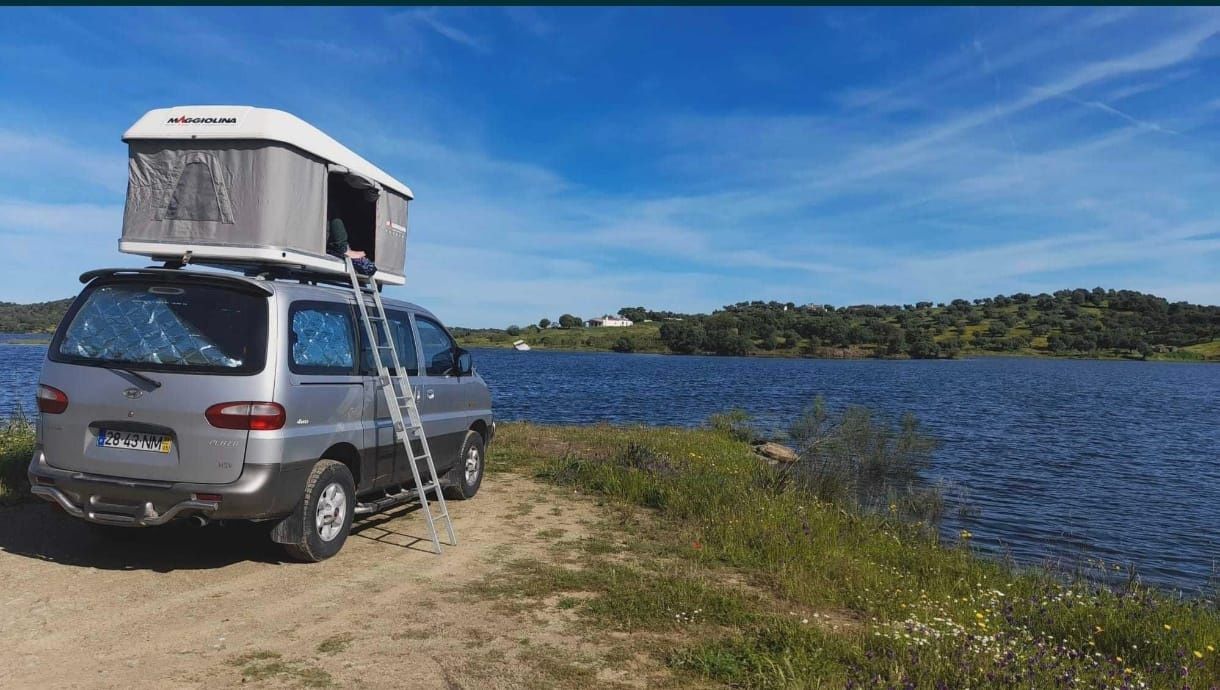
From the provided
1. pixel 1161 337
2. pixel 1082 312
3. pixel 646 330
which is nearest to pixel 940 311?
pixel 1082 312

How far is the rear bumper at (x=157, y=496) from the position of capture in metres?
5.40

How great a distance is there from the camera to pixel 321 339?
632 centimetres

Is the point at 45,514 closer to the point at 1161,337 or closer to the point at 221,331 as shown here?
the point at 221,331

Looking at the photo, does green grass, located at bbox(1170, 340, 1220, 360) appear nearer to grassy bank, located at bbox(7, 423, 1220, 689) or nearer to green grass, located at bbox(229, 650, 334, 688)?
grassy bank, located at bbox(7, 423, 1220, 689)

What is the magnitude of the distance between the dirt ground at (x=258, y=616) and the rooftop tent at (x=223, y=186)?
8.67 ft

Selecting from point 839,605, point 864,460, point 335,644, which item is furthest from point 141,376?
point 864,460

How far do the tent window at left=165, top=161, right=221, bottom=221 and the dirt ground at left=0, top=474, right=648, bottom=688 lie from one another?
2.96 meters

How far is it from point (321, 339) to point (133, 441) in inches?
61.6

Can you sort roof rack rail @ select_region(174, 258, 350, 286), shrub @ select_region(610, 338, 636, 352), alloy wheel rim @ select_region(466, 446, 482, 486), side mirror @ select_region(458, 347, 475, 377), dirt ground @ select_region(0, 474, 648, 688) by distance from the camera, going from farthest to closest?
shrub @ select_region(610, 338, 636, 352) → alloy wheel rim @ select_region(466, 446, 482, 486) → side mirror @ select_region(458, 347, 475, 377) → roof rack rail @ select_region(174, 258, 350, 286) → dirt ground @ select_region(0, 474, 648, 688)

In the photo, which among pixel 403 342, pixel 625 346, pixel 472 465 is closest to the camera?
pixel 403 342

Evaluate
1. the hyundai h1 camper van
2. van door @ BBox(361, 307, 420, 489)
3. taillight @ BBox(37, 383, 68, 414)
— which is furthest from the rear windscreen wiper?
van door @ BBox(361, 307, 420, 489)

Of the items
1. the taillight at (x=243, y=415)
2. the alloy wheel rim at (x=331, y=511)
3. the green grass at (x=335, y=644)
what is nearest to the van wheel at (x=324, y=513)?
the alloy wheel rim at (x=331, y=511)

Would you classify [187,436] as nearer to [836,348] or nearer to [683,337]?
[836,348]

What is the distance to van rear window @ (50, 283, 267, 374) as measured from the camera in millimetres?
5574
